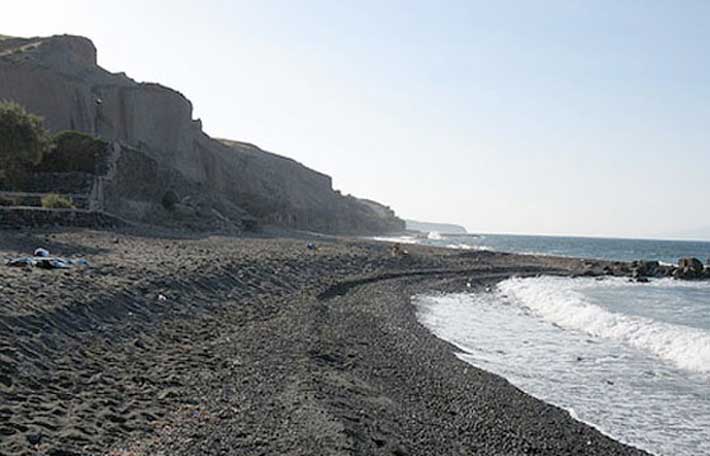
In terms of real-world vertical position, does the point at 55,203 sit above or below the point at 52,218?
above

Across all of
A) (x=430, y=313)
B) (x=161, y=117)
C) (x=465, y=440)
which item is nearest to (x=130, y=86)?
(x=161, y=117)

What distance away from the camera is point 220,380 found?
27.5ft

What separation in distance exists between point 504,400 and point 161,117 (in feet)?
204

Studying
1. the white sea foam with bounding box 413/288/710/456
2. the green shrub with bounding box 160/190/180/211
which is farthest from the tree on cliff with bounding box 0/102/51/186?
the white sea foam with bounding box 413/288/710/456

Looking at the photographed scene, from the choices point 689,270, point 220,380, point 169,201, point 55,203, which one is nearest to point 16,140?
point 55,203

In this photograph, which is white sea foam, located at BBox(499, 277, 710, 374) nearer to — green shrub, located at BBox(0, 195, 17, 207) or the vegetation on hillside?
green shrub, located at BBox(0, 195, 17, 207)

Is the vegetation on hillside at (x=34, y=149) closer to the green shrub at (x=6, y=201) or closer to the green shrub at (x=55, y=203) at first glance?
the green shrub at (x=55, y=203)

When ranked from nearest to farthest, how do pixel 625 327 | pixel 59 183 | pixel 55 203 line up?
pixel 625 327 < pixel 55 203 < pixel 59 183

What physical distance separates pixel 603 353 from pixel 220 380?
32.2 feet

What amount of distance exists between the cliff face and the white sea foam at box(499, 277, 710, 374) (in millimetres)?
24460

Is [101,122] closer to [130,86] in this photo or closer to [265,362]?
[130,86]

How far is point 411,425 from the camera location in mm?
7641

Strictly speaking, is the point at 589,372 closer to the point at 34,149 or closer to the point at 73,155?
the point at 34,149

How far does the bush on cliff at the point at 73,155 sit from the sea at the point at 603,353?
74.5 ft
